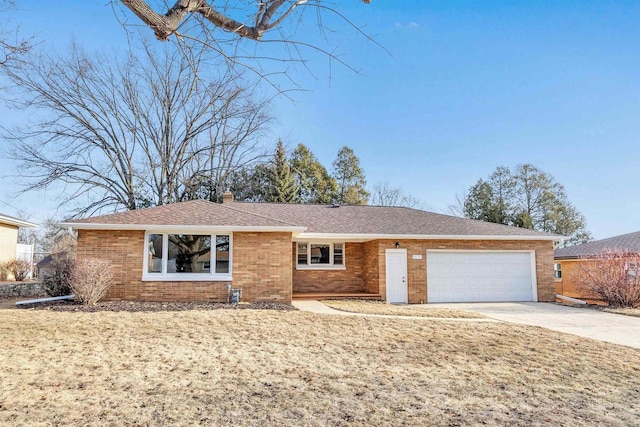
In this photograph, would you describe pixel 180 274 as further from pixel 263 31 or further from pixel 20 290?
pixel 263 31

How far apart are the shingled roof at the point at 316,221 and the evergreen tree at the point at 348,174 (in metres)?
16.1

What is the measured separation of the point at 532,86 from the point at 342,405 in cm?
1421

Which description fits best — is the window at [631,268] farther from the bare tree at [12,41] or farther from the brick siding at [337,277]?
the bare tree at [12,41]

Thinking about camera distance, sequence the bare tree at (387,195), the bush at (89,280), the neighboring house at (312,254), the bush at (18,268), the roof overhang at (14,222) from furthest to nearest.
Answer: the bare tree at (387,195), the bush at (18,268), the roof overhang at (14,222), the neighboring house at (312,254), the bush at (89,280)

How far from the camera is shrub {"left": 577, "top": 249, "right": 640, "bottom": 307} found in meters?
14.4

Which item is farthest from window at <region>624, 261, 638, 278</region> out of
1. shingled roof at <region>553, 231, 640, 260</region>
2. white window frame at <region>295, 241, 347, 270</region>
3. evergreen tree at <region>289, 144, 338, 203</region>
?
evergreen tree at <region>289, 144, 338, 203</region>

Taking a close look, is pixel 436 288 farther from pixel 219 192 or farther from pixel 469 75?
pixel 219 192

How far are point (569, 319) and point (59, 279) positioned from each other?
16.1m

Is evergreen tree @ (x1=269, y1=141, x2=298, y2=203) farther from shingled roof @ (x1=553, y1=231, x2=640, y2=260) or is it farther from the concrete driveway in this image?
the concrete driveway

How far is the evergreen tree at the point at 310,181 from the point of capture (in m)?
34.9

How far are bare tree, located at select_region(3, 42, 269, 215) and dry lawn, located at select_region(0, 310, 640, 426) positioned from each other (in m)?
15.6

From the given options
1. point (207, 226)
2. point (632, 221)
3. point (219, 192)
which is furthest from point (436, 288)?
point (632, 221)

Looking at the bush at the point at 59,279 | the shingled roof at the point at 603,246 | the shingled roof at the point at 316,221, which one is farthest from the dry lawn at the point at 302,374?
the shingled roof at the point at 603,246

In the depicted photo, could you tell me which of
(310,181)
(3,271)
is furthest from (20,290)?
(310,181)
